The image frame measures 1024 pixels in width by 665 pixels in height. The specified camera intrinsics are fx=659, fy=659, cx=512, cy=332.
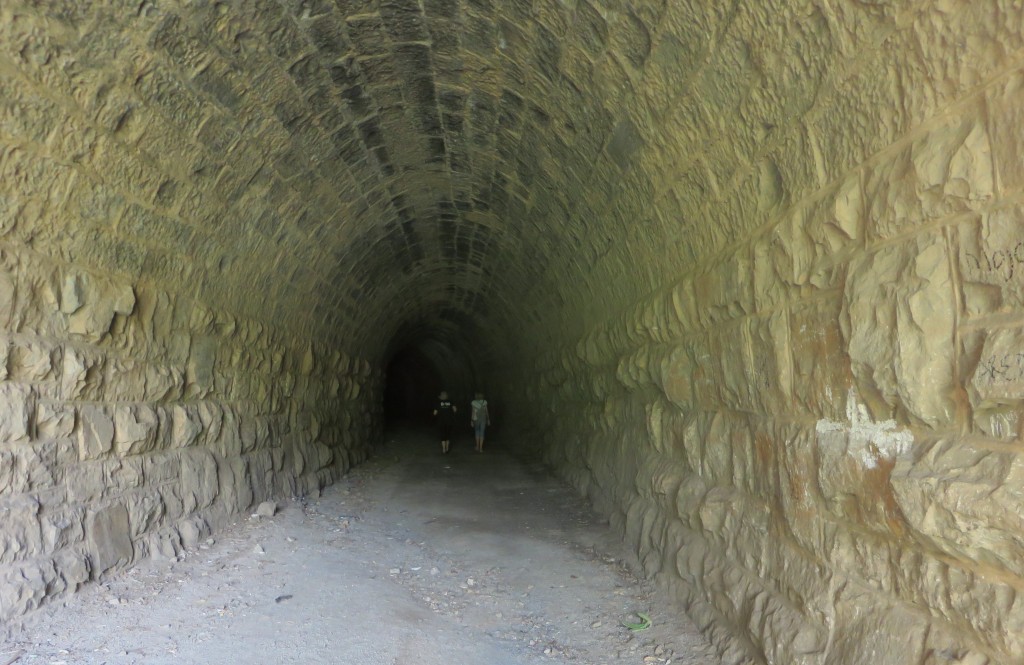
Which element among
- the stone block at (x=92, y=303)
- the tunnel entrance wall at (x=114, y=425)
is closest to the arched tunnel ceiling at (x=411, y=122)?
the stone block at (x=92, y=303)

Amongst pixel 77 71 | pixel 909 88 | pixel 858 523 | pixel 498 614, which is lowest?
pixel 498 614

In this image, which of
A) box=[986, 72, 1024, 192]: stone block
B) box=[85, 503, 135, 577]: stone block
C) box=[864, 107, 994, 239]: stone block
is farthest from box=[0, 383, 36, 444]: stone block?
box=[986, 72, 1024, 192]: stone block

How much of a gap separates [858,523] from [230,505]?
5.57m

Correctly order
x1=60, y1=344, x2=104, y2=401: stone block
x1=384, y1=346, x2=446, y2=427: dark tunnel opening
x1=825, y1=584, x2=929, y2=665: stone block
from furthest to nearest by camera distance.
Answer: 1. x1=384, y1=346, x2=446, y2=427: dark tunnel opening
2. x1=60, y1=344, x2=104, y2=401: stone block
3. x1=825, y1=584, x2=929, y2=665: stone block

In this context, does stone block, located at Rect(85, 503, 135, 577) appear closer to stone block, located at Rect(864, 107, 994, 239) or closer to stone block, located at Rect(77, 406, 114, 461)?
stone block, located at Rect(77, 406, 114, 461)

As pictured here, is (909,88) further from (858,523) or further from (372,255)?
(372,255)

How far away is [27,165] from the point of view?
345 cm

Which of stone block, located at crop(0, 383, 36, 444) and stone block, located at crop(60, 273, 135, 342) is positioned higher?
stone block, located at crop(60, 273, 135, 342)

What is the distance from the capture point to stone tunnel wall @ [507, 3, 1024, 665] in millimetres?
1827

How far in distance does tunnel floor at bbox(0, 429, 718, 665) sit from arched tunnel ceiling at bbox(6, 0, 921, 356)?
2.21 meters

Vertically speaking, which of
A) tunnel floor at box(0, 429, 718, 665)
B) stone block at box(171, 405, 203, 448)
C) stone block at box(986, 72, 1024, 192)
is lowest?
tunnel floor at box(0, 429, 718, 665)

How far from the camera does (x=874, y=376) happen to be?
2.38 meters

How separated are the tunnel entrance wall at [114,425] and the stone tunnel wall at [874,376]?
385 cm

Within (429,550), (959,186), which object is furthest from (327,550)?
(959,186)
